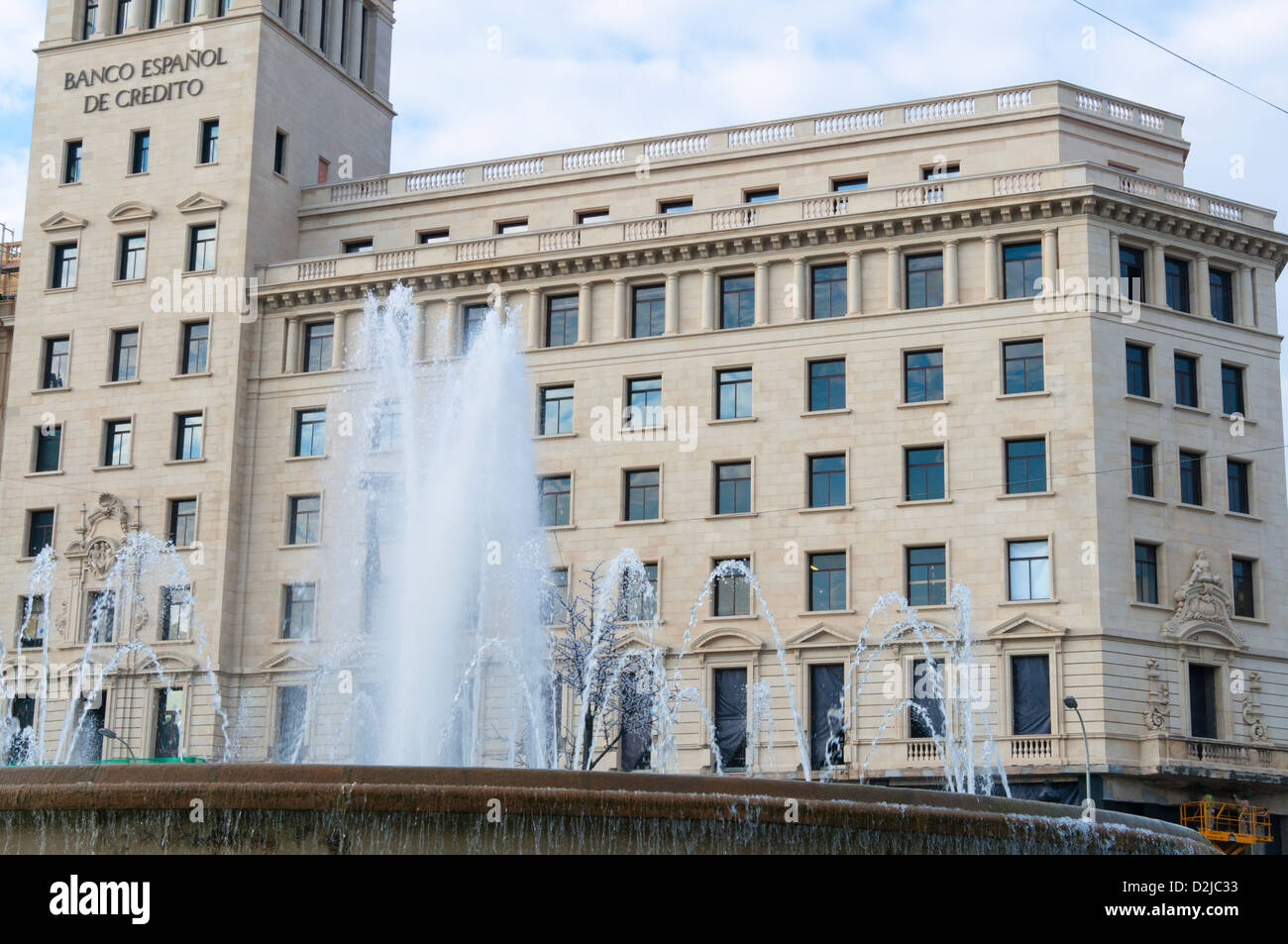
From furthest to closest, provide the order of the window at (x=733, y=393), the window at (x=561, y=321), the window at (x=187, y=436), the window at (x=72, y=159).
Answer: the window at (x=72, y=159), the window at (x=187, y=436), the window at (x=561, y=321), the window at (x=733, y=393)

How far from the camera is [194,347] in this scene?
5628cm

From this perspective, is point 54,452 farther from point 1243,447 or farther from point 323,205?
point 1243,447

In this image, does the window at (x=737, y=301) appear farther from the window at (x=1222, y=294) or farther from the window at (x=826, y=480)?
the window at (x=1222, y=294)

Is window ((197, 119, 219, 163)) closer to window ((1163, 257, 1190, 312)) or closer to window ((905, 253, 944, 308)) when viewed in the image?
window ((905, 253, 944, 308))

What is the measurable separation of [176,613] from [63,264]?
43.5ft

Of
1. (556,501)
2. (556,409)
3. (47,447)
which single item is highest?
(556,409)

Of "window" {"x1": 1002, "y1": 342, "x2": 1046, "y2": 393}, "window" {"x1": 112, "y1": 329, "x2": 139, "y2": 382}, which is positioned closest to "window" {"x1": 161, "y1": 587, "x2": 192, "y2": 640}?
"window" {"x1": 112, "y1": 329, "x2": 139, "y2": 382}

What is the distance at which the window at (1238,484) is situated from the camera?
156 ft

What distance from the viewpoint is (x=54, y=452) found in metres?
57.0

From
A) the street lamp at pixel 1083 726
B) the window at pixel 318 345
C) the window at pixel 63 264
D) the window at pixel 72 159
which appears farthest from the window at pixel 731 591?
the window at pixel 72 159

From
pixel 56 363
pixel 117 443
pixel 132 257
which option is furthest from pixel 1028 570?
pixel 56 363

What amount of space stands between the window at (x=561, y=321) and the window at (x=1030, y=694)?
648 inches

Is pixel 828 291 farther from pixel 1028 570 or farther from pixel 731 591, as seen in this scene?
pixel 1028 570

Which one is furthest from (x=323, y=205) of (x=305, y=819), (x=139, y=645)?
(x=305, y=819)
